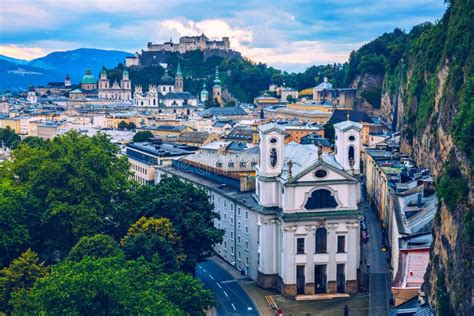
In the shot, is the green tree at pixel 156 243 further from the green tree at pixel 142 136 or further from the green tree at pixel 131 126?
the green tree at pixel 131 126

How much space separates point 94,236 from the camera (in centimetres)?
5062

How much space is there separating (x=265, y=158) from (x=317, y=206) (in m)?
5.18

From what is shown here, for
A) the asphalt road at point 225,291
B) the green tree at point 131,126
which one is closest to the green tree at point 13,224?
the asphalt road at point 225,291

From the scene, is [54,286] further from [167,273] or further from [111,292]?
[167,273]

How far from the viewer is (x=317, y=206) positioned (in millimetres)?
54125

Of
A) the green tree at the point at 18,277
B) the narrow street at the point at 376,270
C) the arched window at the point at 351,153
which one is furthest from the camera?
the arched window at the point at 351,153

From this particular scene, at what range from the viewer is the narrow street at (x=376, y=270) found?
167ft

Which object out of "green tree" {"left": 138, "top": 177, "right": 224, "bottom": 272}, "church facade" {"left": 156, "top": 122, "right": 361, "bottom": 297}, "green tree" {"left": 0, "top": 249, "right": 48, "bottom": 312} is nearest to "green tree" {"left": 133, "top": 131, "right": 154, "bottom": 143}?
"green tree" {"left": 138, "top": 177, "right": 224, "bottom": 272}

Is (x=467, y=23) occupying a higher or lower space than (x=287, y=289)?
higher

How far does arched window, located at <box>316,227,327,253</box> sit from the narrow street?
4415 mm

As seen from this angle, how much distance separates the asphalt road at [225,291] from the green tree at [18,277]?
1201cm

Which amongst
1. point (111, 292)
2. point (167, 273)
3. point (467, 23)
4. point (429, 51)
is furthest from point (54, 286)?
point (429, 51)

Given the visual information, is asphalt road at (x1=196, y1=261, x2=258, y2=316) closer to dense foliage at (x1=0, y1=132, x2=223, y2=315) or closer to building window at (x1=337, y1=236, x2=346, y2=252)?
dense foliage at (x1=0, y1=132, x2=223, y2=315)

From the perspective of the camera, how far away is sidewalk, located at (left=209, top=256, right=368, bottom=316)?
166ft
